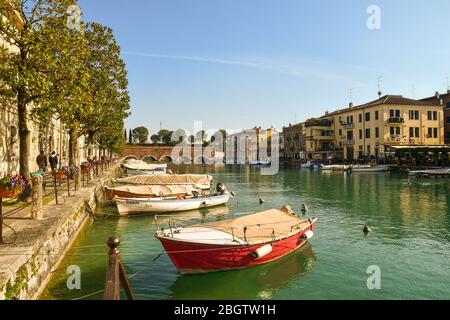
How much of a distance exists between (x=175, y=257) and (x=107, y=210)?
14.7 metres

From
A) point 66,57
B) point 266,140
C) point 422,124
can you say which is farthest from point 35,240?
point 266,140

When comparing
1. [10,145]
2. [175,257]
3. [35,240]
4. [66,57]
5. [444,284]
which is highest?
[66,57]

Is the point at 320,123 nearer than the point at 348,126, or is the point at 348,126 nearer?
the point at 348,126

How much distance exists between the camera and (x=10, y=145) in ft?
75.4

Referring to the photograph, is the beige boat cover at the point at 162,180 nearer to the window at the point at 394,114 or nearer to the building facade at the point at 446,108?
the window at the point at 394,114

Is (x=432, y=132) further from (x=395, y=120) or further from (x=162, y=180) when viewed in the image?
(x=162, y=180)

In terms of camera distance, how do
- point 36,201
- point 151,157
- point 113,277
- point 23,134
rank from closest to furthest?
point 113,277
point 36,201
point 23,134
point 151,157

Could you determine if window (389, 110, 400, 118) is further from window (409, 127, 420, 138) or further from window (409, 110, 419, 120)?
window (409, 127, 420, 138)

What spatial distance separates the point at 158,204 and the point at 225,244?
43.0 feet

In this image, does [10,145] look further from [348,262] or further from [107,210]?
[348,262]

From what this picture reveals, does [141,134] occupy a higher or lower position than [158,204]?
higher

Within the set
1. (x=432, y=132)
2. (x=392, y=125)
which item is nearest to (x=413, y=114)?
(x=432, y=132)

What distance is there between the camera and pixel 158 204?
24047mm
